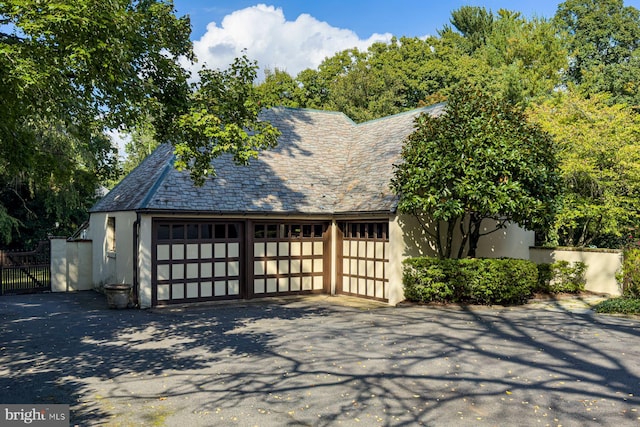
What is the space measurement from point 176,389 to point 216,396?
68cm

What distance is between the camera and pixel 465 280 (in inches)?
551

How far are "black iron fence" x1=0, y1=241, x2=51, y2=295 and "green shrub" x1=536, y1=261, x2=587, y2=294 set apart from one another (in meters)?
17.2

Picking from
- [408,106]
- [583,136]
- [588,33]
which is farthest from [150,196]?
[588,33]

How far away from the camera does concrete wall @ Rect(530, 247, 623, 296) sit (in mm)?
16250

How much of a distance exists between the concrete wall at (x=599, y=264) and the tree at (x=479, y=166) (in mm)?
3694

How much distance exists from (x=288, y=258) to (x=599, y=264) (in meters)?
10.3

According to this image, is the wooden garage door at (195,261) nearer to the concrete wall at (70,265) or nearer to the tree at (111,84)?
the tree at (111,84)

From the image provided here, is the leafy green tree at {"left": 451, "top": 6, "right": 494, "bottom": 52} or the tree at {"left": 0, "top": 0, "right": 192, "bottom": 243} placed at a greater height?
the leafy green tree at {"left": 451, "top": 6, "right": 494, "bottom": 52}

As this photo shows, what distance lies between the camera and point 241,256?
1588 centimetres

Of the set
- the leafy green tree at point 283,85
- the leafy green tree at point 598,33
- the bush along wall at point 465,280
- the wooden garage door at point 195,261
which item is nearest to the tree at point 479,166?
the bush along wall at point 465,280

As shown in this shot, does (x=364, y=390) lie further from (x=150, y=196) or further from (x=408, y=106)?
(x=408, y=106)

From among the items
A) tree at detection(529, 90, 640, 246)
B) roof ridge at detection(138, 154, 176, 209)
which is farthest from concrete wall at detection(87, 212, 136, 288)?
tree at detection(529, 90, 640, 246)

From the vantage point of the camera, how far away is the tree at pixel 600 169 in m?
17.0

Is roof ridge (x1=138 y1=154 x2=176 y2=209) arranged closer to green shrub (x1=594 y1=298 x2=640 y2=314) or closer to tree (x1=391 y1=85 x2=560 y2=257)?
tree (x1=391 y1=85 x2=560 y2=257)
